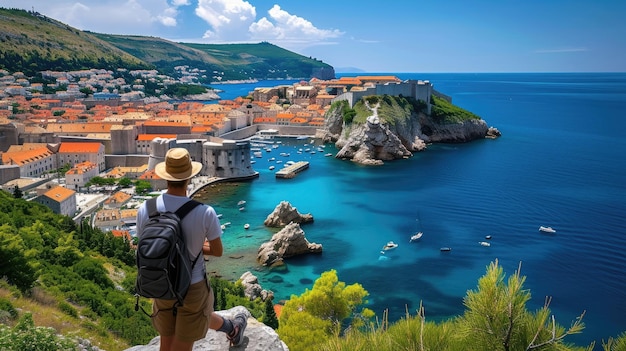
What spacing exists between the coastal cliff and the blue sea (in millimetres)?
1847

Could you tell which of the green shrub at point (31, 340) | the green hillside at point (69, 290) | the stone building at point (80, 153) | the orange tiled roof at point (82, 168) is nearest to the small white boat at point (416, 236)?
the green hillside at point (69, 290)

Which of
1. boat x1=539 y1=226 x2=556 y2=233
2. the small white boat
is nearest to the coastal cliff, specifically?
the small white boat

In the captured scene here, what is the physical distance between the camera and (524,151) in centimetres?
4647

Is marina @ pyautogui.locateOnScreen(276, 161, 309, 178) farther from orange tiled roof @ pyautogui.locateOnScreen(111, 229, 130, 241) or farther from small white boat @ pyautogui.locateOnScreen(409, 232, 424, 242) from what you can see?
orange tiled roof @ pyautogui.locateOnScreen(111, 229, 130, 241)

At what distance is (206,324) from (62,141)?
38888mm

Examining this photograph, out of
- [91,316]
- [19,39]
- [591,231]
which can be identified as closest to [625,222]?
[591,231]

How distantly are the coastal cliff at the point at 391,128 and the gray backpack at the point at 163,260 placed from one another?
3926 centimetres

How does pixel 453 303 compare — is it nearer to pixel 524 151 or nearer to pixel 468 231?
pixel 468 231

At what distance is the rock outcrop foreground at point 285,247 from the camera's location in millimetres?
20125

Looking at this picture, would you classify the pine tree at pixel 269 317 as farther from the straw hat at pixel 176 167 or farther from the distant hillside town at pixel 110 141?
the distant hillside town at pixel 110 141

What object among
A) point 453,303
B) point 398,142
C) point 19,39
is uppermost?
point 19,39

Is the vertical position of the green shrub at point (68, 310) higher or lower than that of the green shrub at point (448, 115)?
lower

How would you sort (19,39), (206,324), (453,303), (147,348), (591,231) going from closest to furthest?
1. (206,324)
2. (147,348)
3. (453,303)
4. (591,231)
5. (19,39)

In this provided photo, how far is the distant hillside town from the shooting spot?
90.5ft
